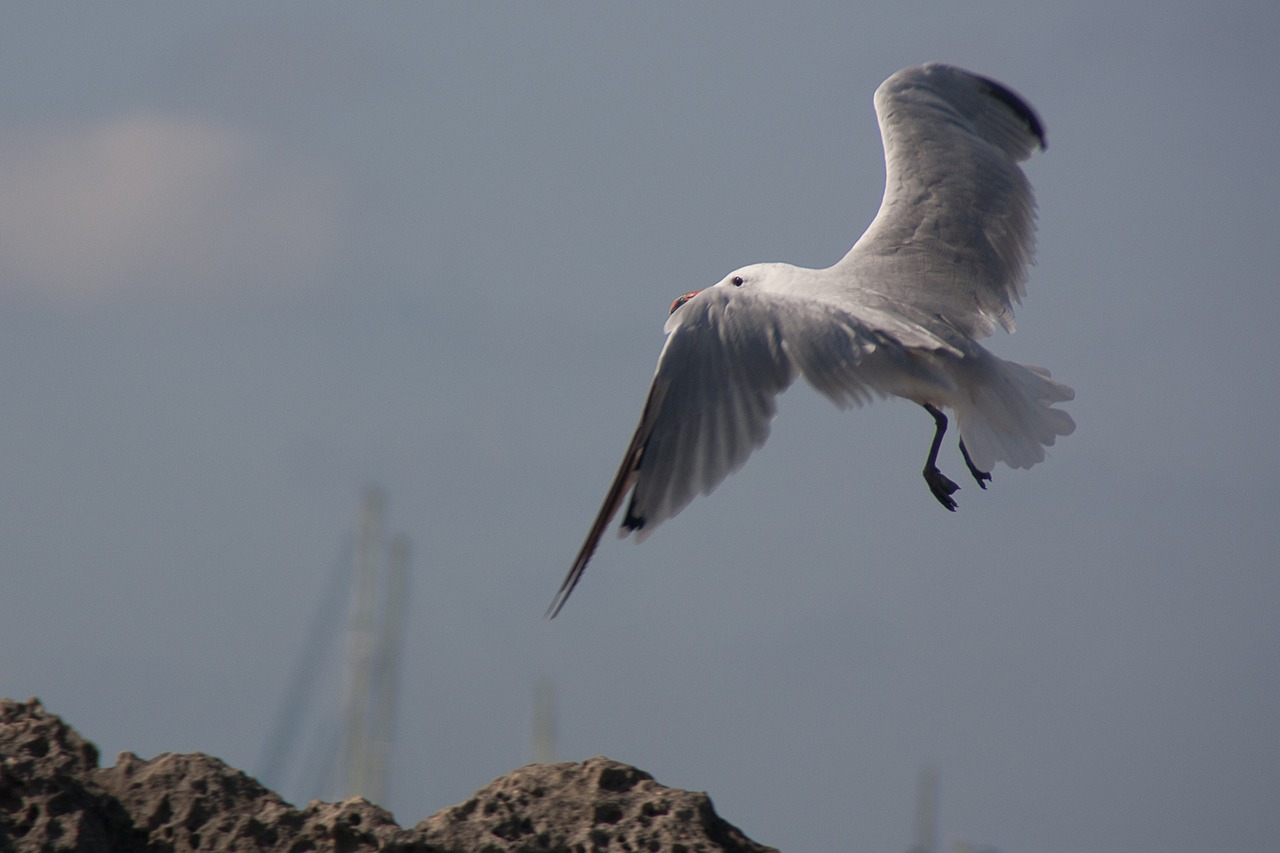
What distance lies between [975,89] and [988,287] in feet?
5.64

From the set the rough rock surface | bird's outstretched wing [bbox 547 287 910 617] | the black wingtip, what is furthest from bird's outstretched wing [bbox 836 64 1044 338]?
the rough rock surface

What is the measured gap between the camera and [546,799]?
401cm

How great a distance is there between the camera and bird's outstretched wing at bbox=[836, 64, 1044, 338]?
6.55 m

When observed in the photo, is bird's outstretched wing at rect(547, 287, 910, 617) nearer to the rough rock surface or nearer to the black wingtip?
the rough rock surface

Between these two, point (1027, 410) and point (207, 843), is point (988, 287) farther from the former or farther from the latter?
point (207, 843)

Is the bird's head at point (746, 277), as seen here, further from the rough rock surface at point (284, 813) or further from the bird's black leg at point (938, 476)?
the rough rock surface at point (284, 813)

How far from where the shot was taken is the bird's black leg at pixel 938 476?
6521 millimetres

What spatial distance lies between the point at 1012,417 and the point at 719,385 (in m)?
2.03

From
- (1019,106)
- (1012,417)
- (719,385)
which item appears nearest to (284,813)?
(719,385)

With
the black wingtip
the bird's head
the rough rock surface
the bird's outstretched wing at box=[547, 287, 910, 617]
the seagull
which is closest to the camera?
the rough rock surface

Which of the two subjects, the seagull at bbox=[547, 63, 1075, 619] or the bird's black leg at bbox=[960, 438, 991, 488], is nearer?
the seagull at bbox=[547, 63, 1075, 619]

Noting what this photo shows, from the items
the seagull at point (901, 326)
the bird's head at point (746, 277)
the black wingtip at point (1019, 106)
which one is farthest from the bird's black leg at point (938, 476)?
the black wingtip at point (1019, 106)

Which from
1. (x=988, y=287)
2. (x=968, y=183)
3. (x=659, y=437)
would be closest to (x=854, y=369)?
(x=659, y=437)

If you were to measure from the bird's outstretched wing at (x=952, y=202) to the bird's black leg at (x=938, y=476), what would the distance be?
0.42m
